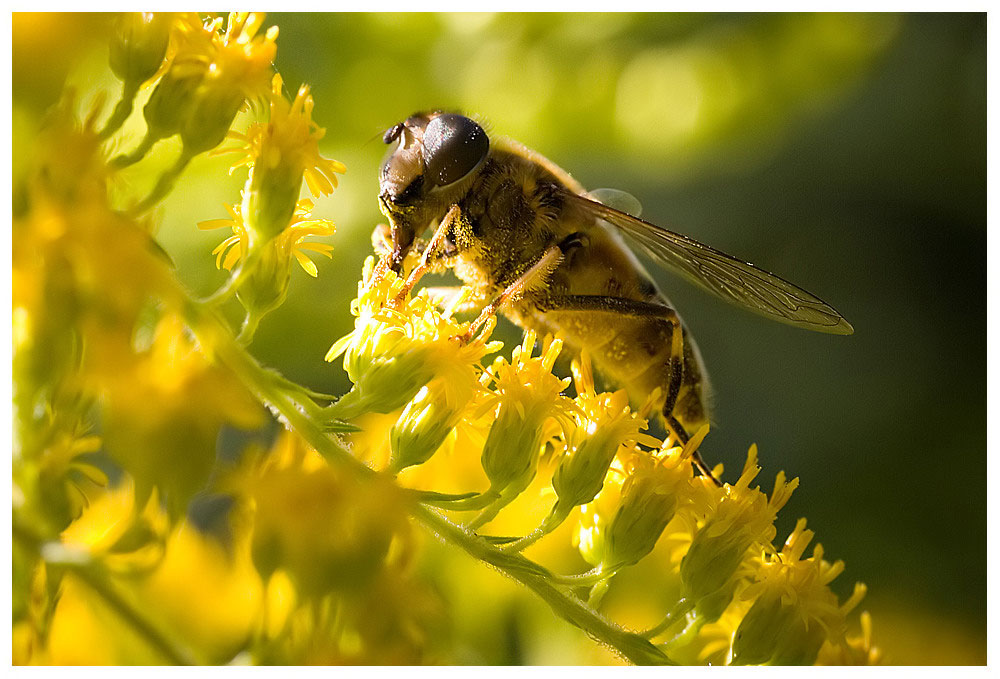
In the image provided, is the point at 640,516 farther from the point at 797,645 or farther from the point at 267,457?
the point at 267,457

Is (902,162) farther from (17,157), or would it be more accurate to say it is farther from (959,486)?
(17,157)

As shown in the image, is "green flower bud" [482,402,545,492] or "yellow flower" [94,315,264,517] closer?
"yellow flower" [94,315,264,517]

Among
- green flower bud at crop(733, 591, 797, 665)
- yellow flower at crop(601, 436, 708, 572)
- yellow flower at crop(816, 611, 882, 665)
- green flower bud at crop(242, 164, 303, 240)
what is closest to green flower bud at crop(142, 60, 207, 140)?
green flower bud at crop(242, 164, 303, 240)

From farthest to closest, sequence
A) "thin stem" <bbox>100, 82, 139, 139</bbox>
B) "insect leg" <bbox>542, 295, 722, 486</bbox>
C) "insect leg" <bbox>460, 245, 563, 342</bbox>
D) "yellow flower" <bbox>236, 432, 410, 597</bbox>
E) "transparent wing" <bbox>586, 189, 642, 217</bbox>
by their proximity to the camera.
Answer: "transparent wing" <bbox>586, 189, 642, 217</bbox> < "insect leg" <bbox>542, 295, 722, 486</bbox> < "insect leg" <bbox>460, 245, 563, 342</bbox> < "thin stem" <bbox>100, 82, 139, 139</bbox> < "yellow flower" <bbox>236, 432, 410, 597</bbox>

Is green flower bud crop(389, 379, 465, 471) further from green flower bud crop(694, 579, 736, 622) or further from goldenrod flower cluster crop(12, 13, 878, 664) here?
green flower bud crop(694, 579, 736, 622)

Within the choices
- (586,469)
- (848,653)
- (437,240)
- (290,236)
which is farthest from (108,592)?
(848,653)
